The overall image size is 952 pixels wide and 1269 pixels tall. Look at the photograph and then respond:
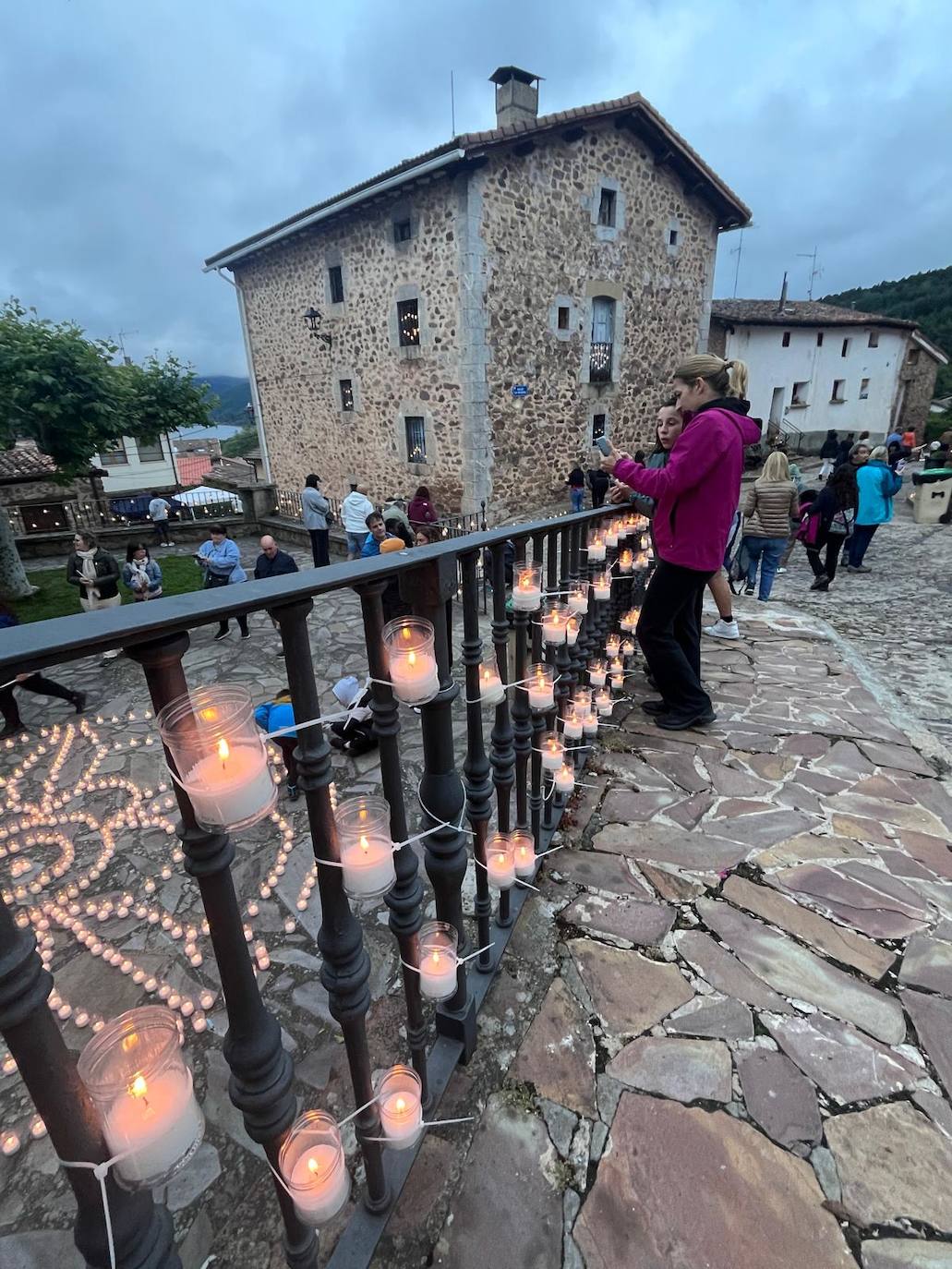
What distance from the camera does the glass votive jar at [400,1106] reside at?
1389 mm

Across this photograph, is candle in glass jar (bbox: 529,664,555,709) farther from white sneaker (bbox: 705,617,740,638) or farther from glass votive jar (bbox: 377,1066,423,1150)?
white sneaker (bbox: 705,617,740,638)

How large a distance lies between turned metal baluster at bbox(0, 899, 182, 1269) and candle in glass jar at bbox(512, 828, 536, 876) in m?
1.40

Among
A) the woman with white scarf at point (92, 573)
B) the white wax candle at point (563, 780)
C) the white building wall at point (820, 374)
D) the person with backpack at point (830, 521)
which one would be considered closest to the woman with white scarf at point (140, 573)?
the woman with white scarf at point (92, 573)

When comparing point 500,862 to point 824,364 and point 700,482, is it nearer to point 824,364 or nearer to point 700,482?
point 700,482

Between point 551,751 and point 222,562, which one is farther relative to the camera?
point 222,562

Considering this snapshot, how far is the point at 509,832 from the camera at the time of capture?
2139 millimetres

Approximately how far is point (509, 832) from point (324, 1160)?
3.64 feet

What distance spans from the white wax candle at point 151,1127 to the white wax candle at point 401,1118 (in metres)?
0.73

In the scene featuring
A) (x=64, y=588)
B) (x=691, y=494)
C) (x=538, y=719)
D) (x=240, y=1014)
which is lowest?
(x=64, y=588)

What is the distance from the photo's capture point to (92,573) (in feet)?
21.6

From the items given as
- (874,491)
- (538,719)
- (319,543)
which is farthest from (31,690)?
(874,491)

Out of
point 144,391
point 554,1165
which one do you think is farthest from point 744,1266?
point 144,391

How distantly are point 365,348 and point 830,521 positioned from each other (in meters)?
11.5

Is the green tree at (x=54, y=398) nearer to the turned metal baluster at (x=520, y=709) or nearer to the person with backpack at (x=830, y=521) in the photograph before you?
the turned metal baluster at (x=520, y=709)
